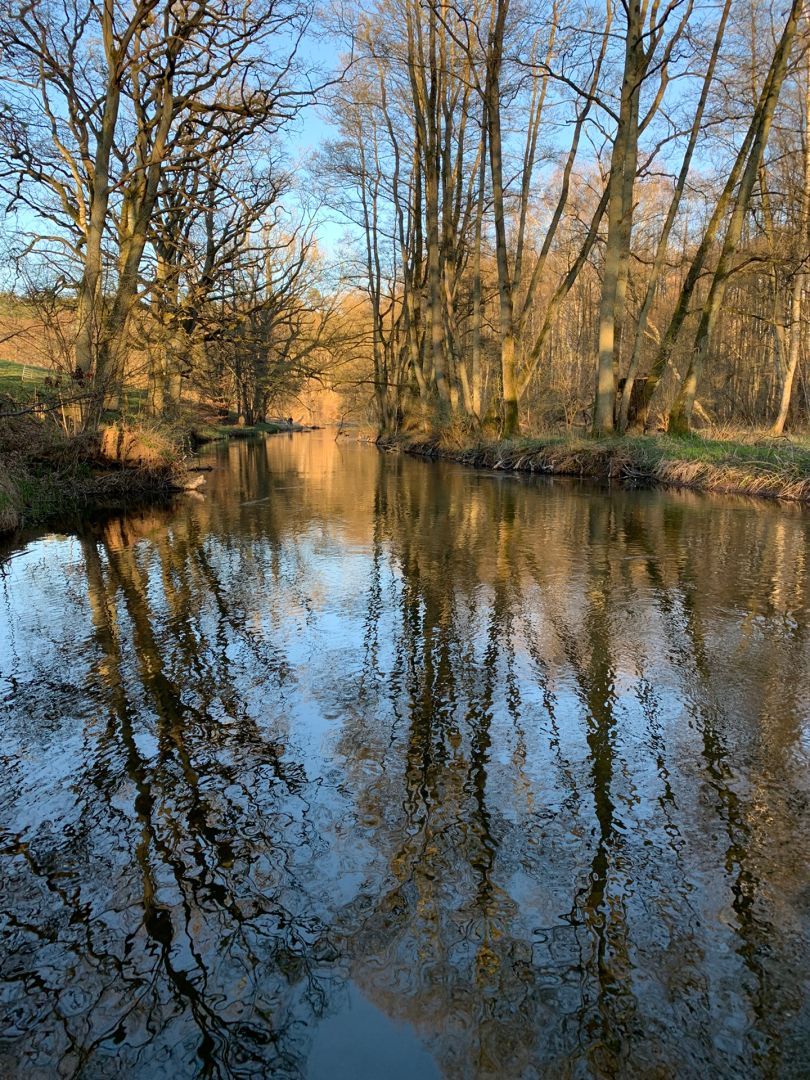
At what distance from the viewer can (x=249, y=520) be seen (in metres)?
10.2

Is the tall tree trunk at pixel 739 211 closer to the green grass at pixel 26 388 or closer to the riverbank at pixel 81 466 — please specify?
the riverbank at pixel 81 466

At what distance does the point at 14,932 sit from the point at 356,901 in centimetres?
106

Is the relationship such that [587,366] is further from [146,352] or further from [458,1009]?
[458,1009]

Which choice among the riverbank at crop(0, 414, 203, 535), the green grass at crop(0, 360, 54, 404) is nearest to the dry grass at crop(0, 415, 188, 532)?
the riverbank at crop(0, 414, 203, 535)

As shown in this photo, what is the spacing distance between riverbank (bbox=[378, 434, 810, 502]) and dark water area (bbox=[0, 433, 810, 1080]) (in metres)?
7.20

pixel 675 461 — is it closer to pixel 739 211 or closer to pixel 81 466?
pixel 739 211

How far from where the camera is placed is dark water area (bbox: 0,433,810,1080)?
1.83m

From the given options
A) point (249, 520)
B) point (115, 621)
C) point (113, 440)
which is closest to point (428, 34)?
point (113, 440)

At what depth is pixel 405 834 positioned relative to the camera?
2637 millimetres

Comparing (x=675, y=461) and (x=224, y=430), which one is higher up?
(x=224, y=430)

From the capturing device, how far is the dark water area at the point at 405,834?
183cm

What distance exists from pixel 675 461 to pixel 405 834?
1267 centimetres

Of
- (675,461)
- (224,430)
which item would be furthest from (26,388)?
(224,430)

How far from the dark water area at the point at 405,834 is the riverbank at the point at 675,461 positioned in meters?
7.20
